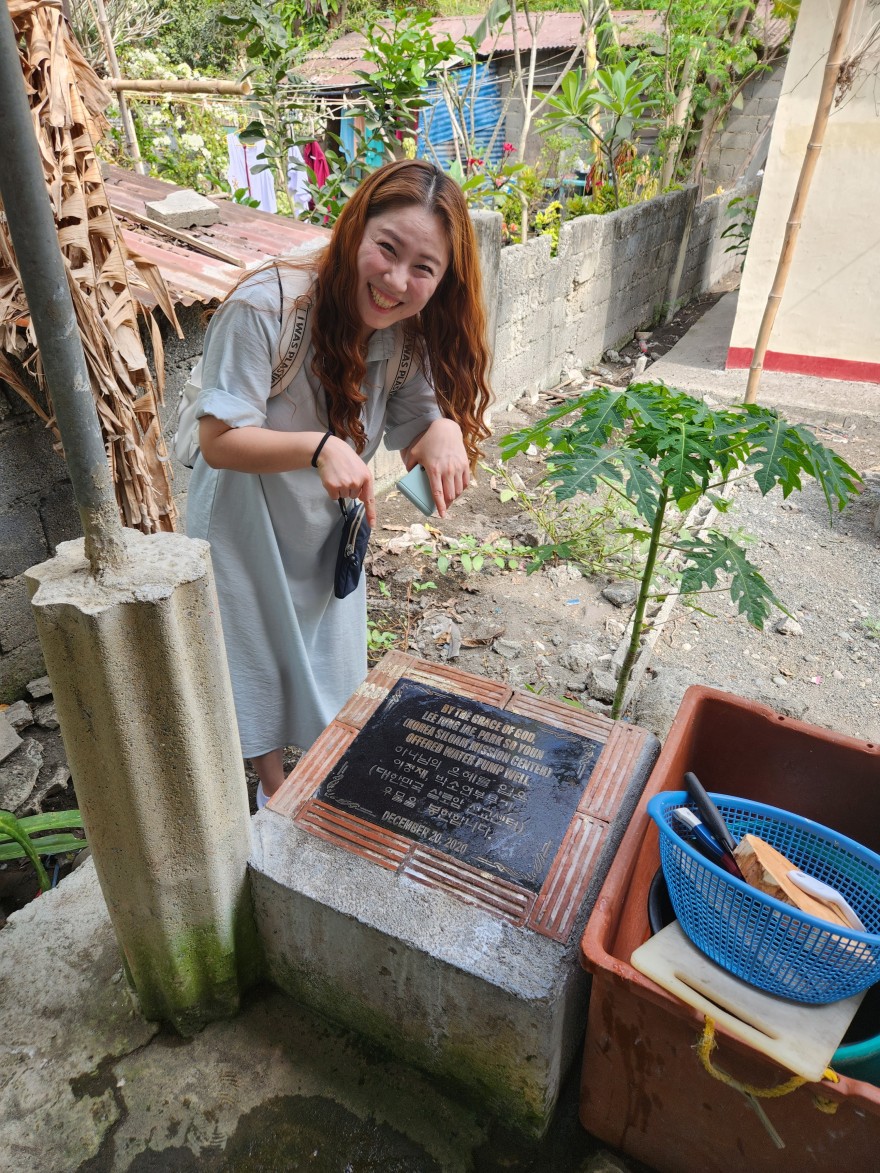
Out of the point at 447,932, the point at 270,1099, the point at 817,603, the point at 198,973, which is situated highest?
the point at 447,932

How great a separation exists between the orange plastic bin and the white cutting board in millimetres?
22

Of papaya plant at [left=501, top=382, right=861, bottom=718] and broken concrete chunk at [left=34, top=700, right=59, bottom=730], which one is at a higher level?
papaya plant at [left=501, top=382, right=861, bottom=718]

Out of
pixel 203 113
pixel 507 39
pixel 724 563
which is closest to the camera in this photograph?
pixel 724 563

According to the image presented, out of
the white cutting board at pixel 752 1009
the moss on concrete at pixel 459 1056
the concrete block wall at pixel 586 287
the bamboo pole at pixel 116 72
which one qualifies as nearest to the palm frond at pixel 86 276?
the moss on concrete at pixel 459 1056

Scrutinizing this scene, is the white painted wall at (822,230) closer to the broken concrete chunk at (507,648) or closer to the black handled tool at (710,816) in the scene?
the broken concrete chunk at (507,648)

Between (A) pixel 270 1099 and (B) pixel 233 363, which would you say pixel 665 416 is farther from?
(A) pixel 270 1099

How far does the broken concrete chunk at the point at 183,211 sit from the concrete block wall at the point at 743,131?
33.4 ft

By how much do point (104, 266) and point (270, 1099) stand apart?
8.08 feet

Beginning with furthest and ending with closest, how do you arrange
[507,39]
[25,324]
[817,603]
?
[507,39] → [817,603] → [25,324]

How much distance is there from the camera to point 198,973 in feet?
5.58

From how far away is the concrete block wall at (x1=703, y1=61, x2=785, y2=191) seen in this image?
12000mm

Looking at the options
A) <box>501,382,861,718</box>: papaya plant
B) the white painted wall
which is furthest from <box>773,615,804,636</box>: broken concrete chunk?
the white painted wall

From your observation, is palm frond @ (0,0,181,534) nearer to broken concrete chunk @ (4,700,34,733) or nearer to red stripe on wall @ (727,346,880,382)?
broken concrete chunk @ (4,700,34,733)

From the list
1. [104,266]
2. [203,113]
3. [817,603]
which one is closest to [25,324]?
[104,266]
